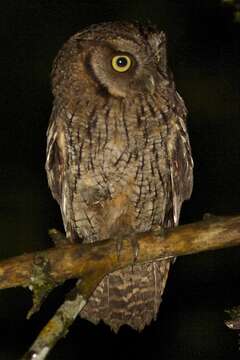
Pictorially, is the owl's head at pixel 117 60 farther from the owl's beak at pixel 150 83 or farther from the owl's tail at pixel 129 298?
the owl's tail at pixel 129 298

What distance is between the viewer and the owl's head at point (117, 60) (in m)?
3.77

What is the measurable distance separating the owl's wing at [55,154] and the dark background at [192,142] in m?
1.75

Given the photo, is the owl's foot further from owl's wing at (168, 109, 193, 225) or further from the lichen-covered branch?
owl's wing at (168, 109, 193, 225)

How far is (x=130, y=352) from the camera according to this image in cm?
641

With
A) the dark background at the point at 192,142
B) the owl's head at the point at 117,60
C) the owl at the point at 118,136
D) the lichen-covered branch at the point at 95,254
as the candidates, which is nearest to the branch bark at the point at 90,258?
the lichen-covered branch at the point at 95,254

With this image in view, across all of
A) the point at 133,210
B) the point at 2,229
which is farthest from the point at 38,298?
the point at 2,229

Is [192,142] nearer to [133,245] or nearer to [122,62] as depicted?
[122,62]

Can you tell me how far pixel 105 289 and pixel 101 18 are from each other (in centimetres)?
299

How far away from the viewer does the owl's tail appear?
400cm

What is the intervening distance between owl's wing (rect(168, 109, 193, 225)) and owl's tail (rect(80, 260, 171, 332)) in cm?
32

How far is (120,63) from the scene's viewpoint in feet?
12.6

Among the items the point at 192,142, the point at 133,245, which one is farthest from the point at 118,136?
the point at 192,142

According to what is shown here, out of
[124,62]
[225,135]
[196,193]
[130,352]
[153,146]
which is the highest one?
[124,62]

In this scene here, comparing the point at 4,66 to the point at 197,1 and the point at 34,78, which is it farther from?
the point at 197,1
